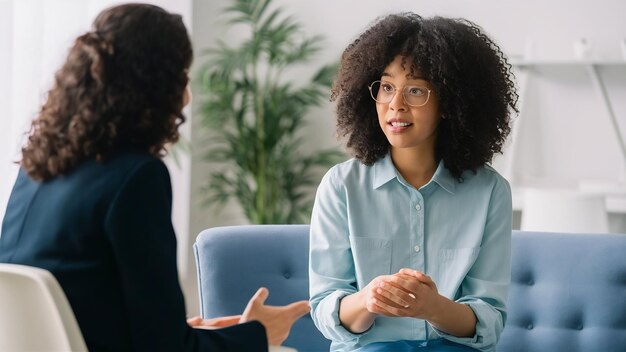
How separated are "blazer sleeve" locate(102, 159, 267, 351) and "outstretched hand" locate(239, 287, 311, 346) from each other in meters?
0.20

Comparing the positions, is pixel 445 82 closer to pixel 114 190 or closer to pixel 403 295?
pixel 403 295

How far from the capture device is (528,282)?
237cm

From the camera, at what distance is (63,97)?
4.78ft

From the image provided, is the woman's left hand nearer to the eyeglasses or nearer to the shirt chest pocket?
the shirt chest pocket

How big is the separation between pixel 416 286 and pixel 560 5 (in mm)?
3554

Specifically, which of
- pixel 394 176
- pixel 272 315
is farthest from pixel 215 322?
pixel 394 176

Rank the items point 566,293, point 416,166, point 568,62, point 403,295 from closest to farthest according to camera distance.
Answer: point 403,295 < point 416,166 < point 566,293 < point 568,62

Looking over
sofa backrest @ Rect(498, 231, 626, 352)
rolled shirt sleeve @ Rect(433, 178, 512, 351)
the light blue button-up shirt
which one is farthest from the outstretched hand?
sofa backrest @ Rect(498, 231, 626, 352)

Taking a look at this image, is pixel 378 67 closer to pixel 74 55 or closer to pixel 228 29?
pixel 74 55

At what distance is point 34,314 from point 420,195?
3.00 feet

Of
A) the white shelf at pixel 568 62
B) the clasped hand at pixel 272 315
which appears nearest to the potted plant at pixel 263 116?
the white shelf at pixel 568 62

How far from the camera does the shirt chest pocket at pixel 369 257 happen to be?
76.9 inches

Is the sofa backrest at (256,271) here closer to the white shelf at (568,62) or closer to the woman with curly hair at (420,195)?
the woman with curly hair at (420,195)

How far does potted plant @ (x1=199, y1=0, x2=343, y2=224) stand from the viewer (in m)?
4.96
